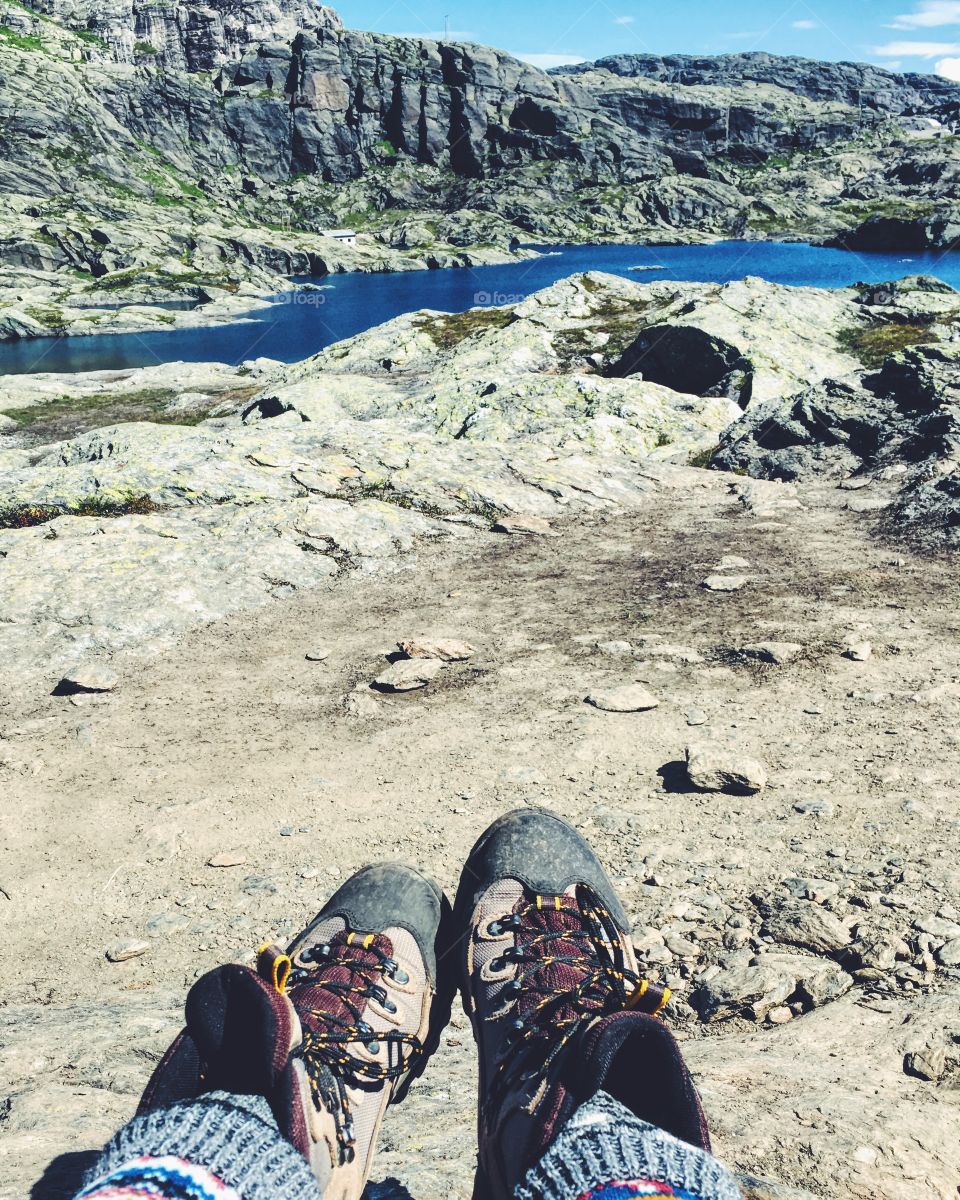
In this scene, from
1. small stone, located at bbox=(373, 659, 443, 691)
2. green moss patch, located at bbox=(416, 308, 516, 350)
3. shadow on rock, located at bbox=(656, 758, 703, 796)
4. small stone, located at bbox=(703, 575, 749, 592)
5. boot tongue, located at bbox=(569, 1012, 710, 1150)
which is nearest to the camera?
boot tongue, located at bbox=(569, 1012, 710, 1150)

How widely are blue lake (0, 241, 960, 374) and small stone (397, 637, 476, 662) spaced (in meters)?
70.7

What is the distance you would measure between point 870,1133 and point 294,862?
15.4 feet

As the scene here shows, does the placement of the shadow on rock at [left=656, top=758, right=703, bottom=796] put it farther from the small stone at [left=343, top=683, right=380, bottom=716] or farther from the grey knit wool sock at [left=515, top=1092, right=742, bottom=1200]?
the grey knit wool sock at [left=515, top=1092, right=742, bottom=1200]

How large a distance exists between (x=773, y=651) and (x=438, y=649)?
4.23 m

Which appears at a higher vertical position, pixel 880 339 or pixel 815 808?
pixel 880 339

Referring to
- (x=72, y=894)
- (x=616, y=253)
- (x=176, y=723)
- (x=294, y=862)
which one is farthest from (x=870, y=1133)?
(x=616, y=253)

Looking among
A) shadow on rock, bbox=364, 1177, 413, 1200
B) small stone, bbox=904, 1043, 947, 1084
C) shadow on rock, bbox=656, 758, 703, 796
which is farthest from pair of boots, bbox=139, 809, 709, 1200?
shadow on rock, bbox=656, 758, 703, 796

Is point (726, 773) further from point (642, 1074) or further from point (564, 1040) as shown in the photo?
point (642, 1074)

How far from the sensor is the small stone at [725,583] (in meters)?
11.7

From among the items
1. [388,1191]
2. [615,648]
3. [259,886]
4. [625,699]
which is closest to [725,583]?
[615,648]

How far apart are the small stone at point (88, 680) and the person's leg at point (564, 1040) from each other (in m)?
6.69

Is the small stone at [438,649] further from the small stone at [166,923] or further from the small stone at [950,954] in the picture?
the small stone at [950,954]

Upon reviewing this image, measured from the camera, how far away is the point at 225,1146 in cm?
258

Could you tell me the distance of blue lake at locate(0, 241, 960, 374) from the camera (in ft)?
276
